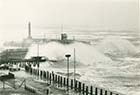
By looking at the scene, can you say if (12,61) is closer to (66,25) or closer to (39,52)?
(39,52)

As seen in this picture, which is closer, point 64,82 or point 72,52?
point 72,52

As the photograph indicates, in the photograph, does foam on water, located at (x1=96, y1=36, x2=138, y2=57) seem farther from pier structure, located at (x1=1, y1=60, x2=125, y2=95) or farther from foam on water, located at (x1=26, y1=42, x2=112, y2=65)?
pier structure, located at (x1=1, y1=60, x2=125, y2=95)

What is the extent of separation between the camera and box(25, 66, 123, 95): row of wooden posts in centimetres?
295

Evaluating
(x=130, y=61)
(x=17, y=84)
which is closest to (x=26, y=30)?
(x=17, y=84)

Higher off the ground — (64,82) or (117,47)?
(117,47)

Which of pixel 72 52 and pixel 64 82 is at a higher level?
pixel 72 52

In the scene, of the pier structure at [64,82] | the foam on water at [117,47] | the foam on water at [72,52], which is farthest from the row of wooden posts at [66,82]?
the foam on water at [117,47]

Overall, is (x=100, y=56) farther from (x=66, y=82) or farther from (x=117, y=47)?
(x=66, y=82)

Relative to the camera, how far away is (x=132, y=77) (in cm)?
299

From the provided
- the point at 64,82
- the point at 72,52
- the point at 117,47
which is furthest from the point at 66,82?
the point at 117,47

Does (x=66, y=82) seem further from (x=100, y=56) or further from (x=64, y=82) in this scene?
(x=100, y=56)

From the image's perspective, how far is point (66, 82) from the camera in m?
3.10

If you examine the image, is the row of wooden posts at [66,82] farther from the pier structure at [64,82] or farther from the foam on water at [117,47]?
the foam on water at [117,47]

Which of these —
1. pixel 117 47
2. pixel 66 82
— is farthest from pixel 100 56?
pixel 66 82
